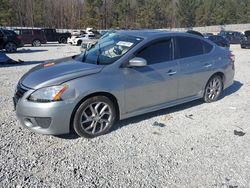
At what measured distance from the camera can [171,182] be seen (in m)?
3.32

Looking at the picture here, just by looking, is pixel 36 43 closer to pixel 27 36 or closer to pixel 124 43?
pixel 27 36

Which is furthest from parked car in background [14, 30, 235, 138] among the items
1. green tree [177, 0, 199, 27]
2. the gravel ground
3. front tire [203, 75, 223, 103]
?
green tree [177, 0, 199, 27]

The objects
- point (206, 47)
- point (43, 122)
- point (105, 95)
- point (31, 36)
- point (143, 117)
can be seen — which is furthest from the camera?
point (31, 36)

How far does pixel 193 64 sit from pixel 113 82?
2022mm

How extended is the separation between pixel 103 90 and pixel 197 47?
2594mm

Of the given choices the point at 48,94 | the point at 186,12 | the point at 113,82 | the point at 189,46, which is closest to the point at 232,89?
the point at 189,46

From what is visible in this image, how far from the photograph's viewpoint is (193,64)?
18.3 ft

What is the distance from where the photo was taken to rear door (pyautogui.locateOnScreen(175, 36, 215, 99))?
213 inches

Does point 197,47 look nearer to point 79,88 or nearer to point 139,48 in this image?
point 139,48

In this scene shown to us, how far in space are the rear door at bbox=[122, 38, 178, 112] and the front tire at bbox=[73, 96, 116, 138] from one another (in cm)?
36

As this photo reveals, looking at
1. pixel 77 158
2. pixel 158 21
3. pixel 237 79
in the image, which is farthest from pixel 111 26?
pixel 77 158

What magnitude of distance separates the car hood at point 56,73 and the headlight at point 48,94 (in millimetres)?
81

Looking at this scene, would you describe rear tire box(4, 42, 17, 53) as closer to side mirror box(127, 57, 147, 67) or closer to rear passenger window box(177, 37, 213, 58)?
rear passenger window box(177, 37, 213, 58)

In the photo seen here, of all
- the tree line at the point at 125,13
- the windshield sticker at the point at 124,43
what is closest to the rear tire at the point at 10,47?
the windshield sticker at the point at 124,43
